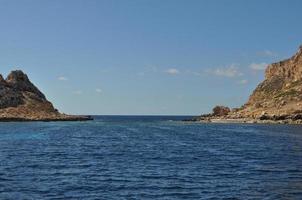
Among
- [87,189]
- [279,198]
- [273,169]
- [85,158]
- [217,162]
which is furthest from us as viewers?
[85,158]

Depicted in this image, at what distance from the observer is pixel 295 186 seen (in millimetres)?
43812

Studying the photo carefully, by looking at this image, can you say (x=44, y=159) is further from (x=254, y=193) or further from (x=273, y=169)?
(x=254, y=193)

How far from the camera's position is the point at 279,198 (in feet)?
126

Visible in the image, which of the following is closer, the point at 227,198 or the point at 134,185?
the point at 227,198

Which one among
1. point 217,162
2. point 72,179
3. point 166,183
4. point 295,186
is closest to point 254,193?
point 295,186

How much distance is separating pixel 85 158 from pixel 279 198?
3524cm

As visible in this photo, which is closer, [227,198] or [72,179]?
[227,198]

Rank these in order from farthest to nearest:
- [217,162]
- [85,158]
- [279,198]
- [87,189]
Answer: [85,158]
[217,162]
[87,189]
[279,198]

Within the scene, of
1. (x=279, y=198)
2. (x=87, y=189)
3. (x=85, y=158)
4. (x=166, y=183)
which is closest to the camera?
(x=279, y=198)

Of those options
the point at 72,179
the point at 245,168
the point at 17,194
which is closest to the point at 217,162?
the point at 245,168

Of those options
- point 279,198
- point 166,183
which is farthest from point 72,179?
point 279,198

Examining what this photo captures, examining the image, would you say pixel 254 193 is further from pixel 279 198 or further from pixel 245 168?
pixel 245 168

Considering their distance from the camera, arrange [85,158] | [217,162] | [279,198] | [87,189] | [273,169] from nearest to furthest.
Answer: [279,198]
[87,189]
[273,169]
[217,162]
[85,158]

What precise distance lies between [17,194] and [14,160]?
26441 millimetres
